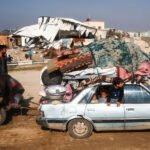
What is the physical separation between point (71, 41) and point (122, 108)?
111 feet

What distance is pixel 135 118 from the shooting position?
31.2ft

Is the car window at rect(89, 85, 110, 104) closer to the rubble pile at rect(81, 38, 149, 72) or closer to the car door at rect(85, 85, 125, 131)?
the car door at rect(85, 85, 125, 131)

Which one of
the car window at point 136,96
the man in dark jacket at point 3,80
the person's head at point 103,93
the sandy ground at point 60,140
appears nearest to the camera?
the sandy ground at point 60,140

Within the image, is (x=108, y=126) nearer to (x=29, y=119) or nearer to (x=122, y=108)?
(x=122, y=108)

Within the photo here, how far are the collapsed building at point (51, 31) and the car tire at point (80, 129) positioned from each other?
40.3 meters

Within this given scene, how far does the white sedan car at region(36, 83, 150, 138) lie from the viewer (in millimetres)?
9516

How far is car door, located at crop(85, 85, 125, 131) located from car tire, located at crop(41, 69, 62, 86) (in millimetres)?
4210

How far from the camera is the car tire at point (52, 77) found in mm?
13726

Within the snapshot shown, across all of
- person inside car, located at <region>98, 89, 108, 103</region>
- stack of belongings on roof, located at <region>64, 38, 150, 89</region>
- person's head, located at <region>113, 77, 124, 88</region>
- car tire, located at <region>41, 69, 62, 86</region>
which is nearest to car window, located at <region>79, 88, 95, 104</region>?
person inside car, located at <region>98, 89, 108, 103</region>

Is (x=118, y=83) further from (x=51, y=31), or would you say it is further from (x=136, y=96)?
(x=51, y=31)

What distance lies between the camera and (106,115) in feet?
31.2

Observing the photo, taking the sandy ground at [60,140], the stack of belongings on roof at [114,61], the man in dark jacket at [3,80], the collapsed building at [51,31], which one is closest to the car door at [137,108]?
the sandy ground at [60,140]

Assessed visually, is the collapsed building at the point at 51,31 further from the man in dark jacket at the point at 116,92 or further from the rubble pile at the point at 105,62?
the man in dark jacket at the point at 116,92

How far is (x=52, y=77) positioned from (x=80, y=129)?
15.6 feet
